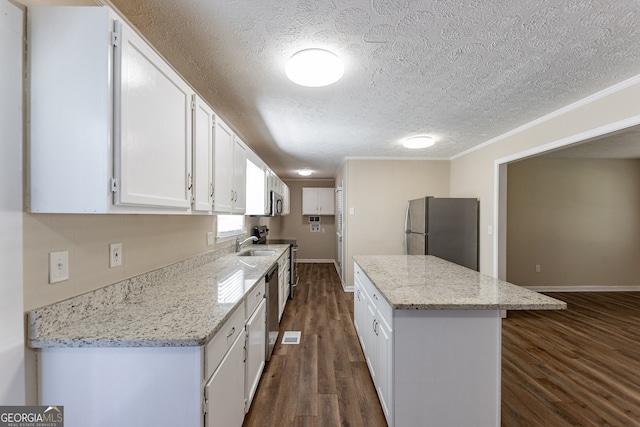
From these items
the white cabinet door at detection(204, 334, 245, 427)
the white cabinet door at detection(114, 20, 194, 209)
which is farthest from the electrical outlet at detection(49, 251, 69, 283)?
the white cabinet door at detection(204, 334, 245, 427)

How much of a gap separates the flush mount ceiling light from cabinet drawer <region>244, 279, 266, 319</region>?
4.81 ft

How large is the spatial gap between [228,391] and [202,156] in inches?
52.4

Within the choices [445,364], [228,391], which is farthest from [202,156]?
[445,364]

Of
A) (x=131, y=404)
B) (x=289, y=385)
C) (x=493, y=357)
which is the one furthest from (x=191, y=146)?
(x=493, y=357)

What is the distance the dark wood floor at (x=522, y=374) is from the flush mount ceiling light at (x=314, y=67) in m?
2.24

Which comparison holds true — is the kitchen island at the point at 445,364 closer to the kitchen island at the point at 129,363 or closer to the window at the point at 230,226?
the kitchen island at the point at 129,363

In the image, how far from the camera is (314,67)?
1.64m

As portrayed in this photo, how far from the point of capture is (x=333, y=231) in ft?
24.6

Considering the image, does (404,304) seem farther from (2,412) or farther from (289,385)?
(2,412)

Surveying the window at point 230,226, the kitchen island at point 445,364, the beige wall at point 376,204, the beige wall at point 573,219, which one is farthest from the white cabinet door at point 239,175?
the beige wall at point 573,219

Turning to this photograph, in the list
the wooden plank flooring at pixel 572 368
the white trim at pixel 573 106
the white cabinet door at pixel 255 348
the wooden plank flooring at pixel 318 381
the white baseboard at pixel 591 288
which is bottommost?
the wooden plank flooring at pixel 318 381

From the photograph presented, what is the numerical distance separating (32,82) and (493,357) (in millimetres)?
2455

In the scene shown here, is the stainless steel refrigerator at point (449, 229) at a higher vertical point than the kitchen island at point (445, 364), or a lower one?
higher

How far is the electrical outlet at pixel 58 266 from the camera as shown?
1052 mm
